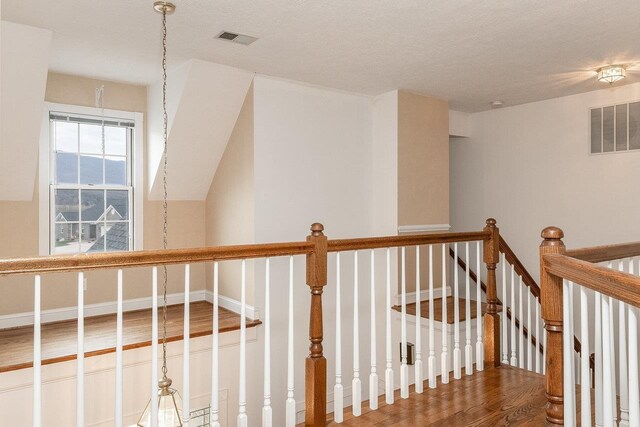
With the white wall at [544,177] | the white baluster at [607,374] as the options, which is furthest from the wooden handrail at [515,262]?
the white baluster at [607,374]

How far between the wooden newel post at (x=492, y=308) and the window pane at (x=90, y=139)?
3615 millimetres

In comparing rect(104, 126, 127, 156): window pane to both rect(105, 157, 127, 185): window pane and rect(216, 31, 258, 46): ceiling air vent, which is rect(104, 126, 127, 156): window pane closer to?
rect(105, 157, 127, 185): window pane

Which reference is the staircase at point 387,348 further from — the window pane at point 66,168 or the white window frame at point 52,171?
the window pane at point 66,168

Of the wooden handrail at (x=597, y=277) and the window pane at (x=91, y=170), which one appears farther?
the window pane at (x=91, y=170)

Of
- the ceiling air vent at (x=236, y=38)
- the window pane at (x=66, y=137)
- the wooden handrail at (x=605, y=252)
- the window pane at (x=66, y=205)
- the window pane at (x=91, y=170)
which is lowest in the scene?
the wooden handrail at (x=605, y=252)

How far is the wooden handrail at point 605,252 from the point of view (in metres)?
1.64

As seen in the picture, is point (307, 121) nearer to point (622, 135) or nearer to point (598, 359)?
point (622, 135)

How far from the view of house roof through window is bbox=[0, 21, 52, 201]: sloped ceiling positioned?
351 mm

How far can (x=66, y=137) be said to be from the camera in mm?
4105

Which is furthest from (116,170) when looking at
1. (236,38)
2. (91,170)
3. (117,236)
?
(236,38)

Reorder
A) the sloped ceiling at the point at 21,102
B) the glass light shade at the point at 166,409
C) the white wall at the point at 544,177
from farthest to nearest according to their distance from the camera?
the white wall at the point at 544,177 → the sloped ceiling at the point at 21,102 → the glass light shade at the point at 166,409

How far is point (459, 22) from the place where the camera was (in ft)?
9.66

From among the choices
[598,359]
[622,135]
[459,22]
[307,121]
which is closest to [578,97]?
[622,135]

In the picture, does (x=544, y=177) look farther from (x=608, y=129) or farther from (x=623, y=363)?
(x=623, y=363)
